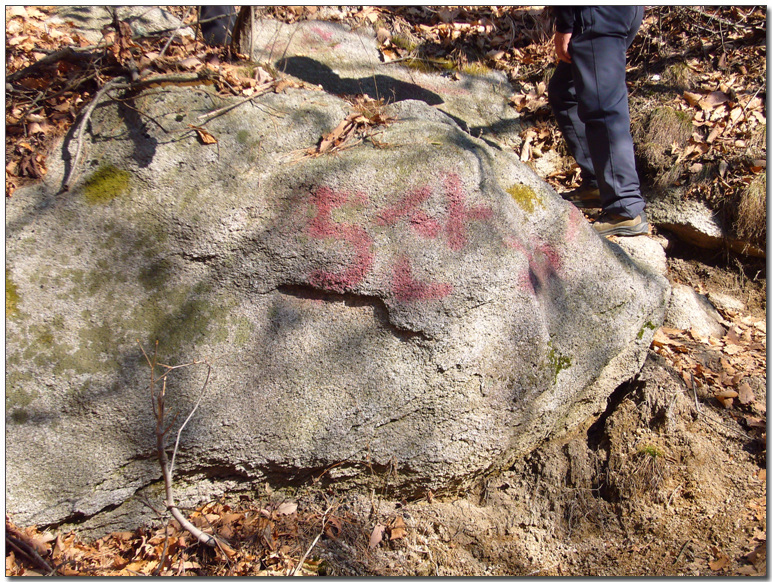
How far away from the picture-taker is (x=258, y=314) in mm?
2406

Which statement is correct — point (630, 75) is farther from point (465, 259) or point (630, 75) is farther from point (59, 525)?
point (59, 525)

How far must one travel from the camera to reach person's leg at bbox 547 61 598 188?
3.82m

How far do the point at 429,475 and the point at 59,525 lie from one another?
172 centimetres

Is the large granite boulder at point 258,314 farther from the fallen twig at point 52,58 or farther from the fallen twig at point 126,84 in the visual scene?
the fallen twig at point 52,58

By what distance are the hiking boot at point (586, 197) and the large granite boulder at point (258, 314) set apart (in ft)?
5.50

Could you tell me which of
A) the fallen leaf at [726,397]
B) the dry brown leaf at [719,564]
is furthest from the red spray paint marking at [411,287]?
the fallen leaf at [726,397]

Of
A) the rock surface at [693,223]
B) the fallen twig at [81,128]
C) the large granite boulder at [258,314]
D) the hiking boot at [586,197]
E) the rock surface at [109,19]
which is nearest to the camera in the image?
the large granite boulder at [258,314]

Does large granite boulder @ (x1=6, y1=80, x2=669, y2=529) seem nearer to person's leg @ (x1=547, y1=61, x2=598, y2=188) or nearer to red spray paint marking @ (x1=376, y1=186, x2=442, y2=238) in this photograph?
red spray paint marking @ (x1=376, y1=186, x2=442, y2=238)

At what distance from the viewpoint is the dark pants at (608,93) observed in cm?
309

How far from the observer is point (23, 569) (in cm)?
208

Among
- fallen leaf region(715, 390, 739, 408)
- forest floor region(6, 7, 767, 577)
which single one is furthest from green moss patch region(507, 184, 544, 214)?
fallen leaf region(715, 390, 739, 408)

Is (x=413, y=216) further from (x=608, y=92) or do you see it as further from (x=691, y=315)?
(x=691, y=315)

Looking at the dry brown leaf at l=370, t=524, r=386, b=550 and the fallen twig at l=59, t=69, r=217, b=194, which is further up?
the fallen twig at l=59, t=69, r=217, b=194

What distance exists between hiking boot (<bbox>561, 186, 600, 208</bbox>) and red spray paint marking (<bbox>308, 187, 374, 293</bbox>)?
7.60 ft
